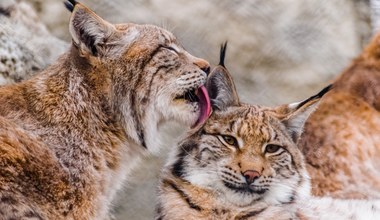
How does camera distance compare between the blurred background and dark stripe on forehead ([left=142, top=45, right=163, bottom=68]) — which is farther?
the blurred background

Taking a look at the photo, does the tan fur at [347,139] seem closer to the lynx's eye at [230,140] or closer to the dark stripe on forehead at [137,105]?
the lynx's eye at [230,140]

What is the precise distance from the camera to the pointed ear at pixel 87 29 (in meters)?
2.87

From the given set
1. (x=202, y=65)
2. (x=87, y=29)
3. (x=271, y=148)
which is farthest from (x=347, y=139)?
(x=87, y=29)

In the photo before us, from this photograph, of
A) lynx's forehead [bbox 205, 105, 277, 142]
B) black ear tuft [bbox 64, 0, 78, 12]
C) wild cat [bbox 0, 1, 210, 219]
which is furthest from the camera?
lynx's forehead [bbox 205, 105, 277, 142]

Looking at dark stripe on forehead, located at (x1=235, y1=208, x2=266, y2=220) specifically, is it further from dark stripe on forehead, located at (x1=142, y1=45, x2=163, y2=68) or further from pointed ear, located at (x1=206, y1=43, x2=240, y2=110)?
dark stripe on forehead, located at (x1=142, y1=45, x2=163, y2=68)

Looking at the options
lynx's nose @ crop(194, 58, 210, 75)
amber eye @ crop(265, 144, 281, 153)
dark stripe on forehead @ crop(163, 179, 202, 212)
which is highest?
lynx's nose @ crop(194, 58, 210, 75)

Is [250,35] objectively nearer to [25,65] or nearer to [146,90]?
[25,65]

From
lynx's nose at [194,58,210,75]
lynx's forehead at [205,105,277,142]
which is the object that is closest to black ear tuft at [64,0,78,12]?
lynx's nose at [194,58,210,75]

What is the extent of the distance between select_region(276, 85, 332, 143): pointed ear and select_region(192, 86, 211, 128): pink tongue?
0.29 m

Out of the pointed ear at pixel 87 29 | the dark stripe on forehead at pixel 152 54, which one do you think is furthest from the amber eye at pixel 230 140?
the pointed ear at pixel 87 29

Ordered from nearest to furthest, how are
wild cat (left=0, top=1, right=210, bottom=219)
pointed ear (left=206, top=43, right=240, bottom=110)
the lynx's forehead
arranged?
wild cat (left=0, top=1, right=210, bottom=219) < the lynx's forehead < pointed ear (left=206, top=43, right=240, bottom=110)

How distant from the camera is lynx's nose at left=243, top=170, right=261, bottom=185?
285cm

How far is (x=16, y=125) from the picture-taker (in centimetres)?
280

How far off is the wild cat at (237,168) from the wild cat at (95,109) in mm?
101
